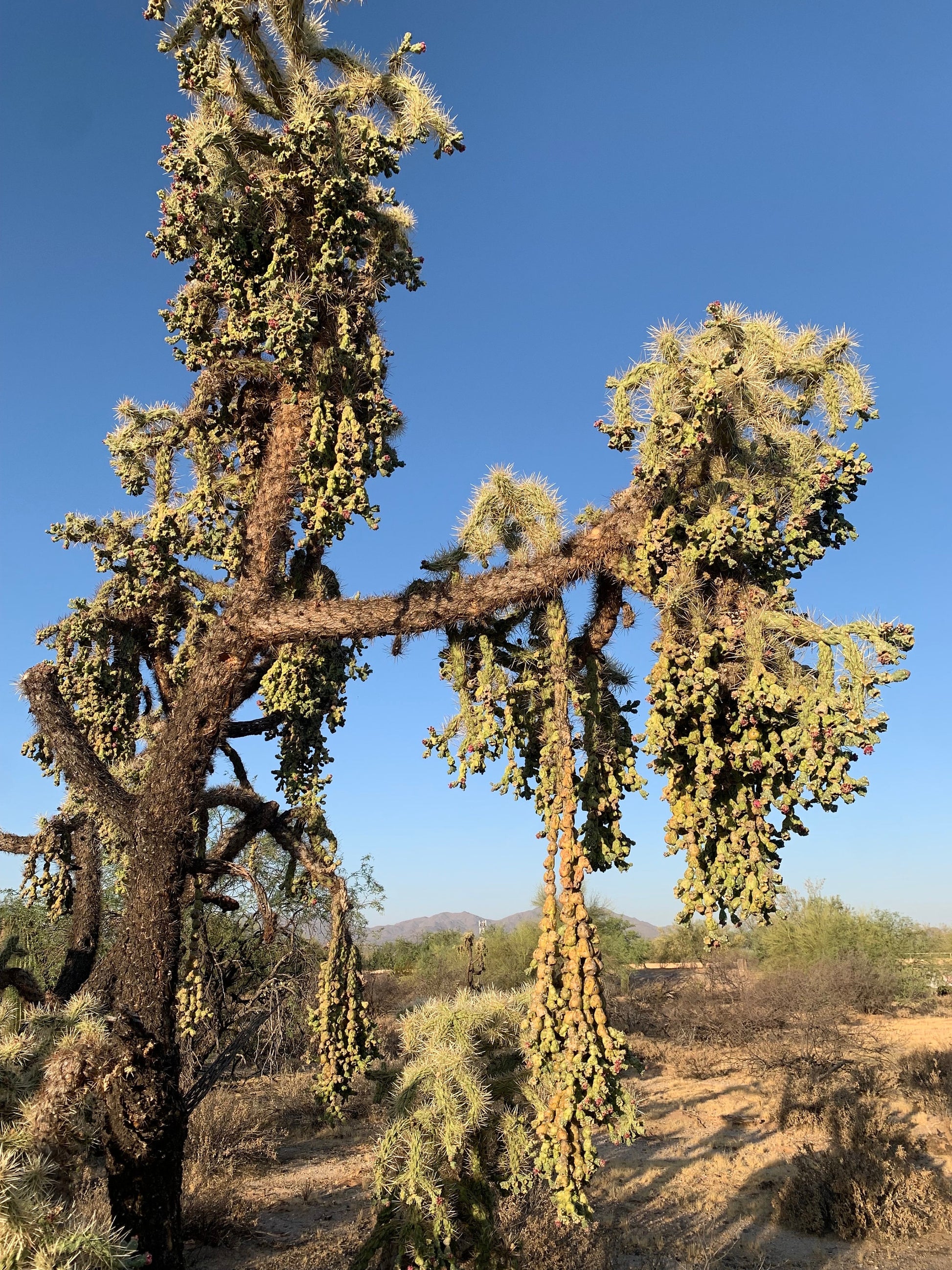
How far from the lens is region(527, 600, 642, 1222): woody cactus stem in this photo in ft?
10.6

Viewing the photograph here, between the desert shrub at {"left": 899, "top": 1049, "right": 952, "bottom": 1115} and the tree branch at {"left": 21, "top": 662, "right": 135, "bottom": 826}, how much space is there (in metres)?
11.8

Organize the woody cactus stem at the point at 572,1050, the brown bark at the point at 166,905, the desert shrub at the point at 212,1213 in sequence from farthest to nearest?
the desert shrub at the point at 212,1213, the brown bark at the point at 166,905, the woody cactus stem at the point at 572,1050

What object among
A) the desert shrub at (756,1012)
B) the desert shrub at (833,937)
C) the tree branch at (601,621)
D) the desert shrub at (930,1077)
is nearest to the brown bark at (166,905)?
the tree branch at (601,621)

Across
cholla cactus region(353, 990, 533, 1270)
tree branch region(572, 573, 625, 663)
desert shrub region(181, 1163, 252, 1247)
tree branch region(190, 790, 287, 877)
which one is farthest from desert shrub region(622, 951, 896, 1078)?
tree branch region(572, 573, 625, 663)

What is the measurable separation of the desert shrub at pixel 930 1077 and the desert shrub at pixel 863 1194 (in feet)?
7.91

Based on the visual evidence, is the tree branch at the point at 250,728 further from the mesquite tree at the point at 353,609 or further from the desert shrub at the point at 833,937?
the desert shrub at the point at 833,937

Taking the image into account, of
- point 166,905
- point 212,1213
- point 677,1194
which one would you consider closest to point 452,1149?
point 166,905

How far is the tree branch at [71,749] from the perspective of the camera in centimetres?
538

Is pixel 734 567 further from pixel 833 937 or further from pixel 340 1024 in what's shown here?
pixel 833 937

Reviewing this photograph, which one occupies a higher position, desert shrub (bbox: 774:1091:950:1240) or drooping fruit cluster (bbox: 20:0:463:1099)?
drooping fruit cluster (bbox: 20:0:463:1099)

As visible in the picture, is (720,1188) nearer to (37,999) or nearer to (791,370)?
(37,999)

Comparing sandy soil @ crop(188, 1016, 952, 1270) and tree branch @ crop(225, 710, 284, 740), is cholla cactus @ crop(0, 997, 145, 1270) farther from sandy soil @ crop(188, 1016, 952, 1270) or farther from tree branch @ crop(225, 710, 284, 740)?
sandy soil @ crop(188, 1016, 952, 1270)

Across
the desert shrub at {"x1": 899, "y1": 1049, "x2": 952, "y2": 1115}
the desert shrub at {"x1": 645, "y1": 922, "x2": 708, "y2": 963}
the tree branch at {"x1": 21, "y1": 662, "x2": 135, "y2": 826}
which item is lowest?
the desert shrub at {"x1": 645, "y1": 922, "x2": 708, "y2": 963}

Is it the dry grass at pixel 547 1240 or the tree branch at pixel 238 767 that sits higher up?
the tree branch at pixel 238 767
